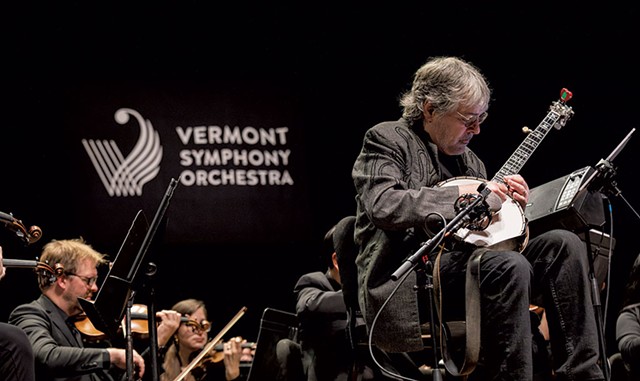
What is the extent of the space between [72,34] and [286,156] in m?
2.08

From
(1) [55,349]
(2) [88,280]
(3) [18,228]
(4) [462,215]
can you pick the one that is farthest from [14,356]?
(2) [88,280]

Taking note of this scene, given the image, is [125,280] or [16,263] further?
[16,263]

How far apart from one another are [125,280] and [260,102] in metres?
3.72

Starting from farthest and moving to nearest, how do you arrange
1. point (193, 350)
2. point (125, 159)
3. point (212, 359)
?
1. point (125, 159)
2. point (212, 359)
3. point (193, 350)

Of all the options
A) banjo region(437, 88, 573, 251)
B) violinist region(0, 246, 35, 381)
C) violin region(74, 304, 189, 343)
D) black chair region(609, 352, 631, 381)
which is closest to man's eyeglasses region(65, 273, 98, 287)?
violin region(74, 304, 189, 343)

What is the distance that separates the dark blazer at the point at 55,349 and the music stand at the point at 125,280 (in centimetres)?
109

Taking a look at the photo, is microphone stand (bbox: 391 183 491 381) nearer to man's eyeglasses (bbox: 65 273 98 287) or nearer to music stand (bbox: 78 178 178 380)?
music stand (bbox: 78 178 178 380)

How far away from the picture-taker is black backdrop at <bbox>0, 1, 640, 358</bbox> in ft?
21.3

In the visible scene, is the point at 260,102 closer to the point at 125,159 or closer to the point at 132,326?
the point at 125,159

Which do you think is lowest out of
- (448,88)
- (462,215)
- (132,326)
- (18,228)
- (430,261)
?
(430,261)

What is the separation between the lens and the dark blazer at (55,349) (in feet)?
14.6

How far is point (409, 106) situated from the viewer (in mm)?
3186

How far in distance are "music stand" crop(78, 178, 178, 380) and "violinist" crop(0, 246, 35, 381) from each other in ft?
1.18

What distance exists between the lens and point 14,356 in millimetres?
3059
